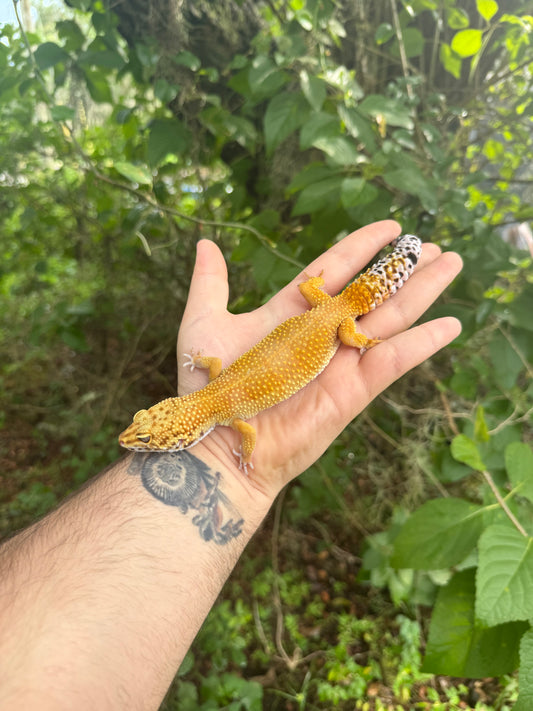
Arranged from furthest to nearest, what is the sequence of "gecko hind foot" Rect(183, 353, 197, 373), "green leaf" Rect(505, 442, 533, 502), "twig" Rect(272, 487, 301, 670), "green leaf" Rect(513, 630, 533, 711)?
"twig" Rect(272, 487, 301, 670) < "gecko hind foot" Rect(183, 353, 197, 373) < "green leaf" Rect(505, 442, 533, 502) < "green leaf" Rect(513, 630, 533, 711)

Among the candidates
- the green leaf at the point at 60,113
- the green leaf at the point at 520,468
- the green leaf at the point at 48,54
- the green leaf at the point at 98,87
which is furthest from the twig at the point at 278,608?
the green leaf at the point at 48,54

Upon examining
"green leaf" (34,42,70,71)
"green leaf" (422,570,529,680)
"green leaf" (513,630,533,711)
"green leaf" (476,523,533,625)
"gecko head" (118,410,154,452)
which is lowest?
"green leaf" (422,570,529,680)

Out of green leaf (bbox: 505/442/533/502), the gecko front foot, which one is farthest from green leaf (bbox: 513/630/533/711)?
the gecko front foot

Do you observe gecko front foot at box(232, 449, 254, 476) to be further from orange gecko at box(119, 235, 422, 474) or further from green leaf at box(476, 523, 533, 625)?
green leaf at box(476, 523, 533, 625)

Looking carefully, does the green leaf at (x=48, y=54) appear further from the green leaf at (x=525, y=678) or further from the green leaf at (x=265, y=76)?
the green leaf at (x=525, y=678)

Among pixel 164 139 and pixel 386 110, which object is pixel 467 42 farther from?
pixel 164 139

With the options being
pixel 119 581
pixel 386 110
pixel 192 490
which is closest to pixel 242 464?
pixel 192 490

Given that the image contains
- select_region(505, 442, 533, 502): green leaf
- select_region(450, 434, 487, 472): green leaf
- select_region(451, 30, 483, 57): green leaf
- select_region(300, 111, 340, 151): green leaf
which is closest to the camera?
select_region(505, 442, 533, 502): green leaf
